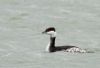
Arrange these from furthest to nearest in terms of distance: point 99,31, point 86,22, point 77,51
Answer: point 86,22, point 99,31, point 77,51

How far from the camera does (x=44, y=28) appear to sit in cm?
2730

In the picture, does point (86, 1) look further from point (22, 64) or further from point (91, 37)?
point (22, 64)

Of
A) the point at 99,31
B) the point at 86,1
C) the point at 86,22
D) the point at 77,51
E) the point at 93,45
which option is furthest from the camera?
the point at 86,1

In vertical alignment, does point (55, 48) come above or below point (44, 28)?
below

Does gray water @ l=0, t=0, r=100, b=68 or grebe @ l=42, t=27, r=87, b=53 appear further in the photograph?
grebe @ l=42, t=27, r=87, b=53

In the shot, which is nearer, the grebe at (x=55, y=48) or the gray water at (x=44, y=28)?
the gray water at (x=44, y=28)

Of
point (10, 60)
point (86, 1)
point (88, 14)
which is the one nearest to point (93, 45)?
point (10, 60)

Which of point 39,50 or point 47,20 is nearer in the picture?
point 39,50

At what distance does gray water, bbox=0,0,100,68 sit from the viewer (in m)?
21.1

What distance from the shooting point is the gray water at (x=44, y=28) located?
21.1 meters

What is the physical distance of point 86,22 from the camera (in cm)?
2825

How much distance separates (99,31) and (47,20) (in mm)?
2952

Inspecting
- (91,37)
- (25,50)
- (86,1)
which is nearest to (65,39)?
(91,37)

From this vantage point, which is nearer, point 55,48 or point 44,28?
point 55,48
